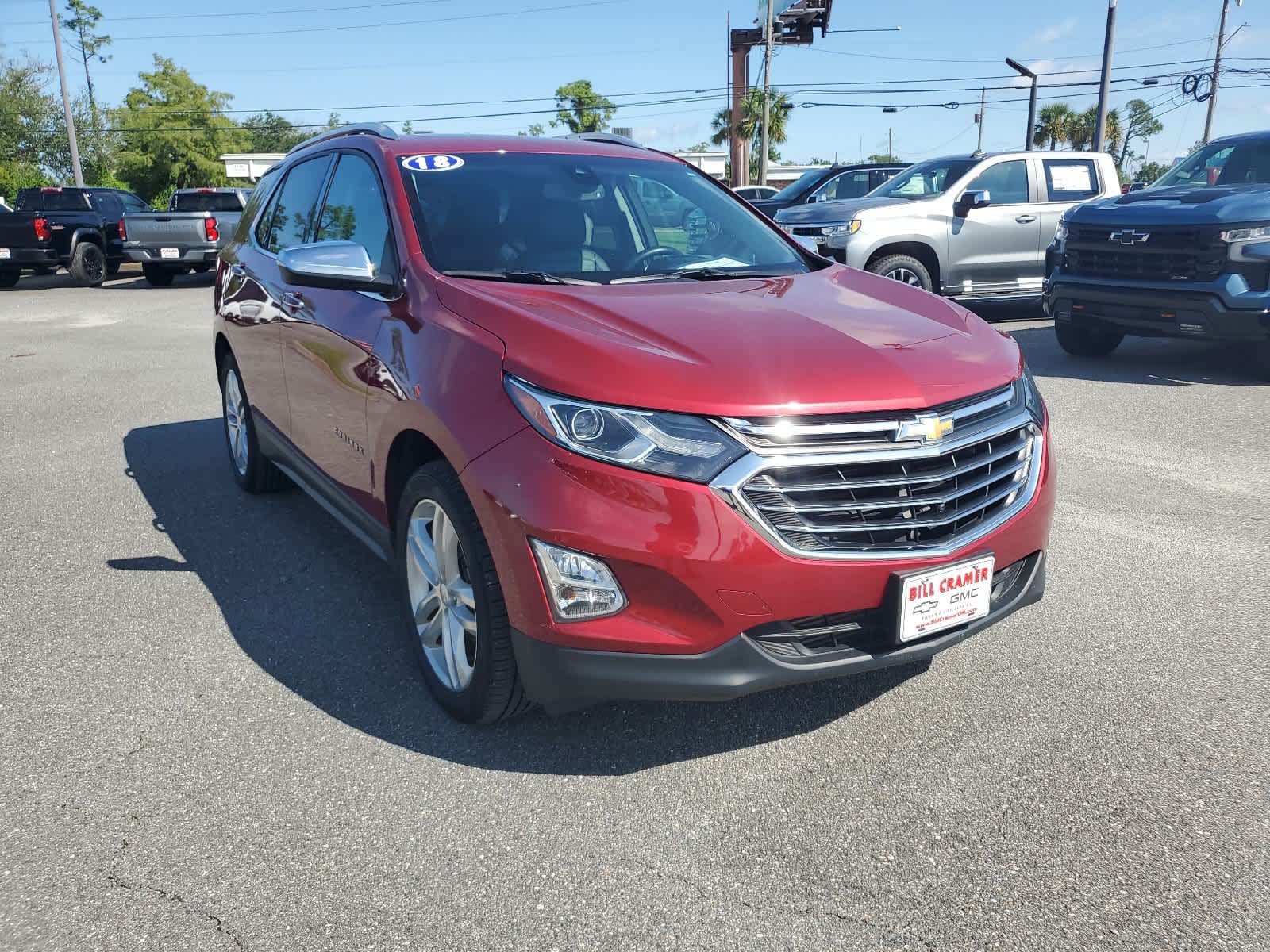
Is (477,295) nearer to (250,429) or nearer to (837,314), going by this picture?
(837,314)

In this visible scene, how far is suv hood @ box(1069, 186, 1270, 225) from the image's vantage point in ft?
26.2

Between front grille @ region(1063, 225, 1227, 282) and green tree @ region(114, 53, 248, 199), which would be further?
green tree @ region(114, 53, 248, 199)

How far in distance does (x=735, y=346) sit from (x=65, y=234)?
19.9 metres

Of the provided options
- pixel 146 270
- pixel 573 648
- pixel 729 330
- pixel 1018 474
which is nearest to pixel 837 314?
pixel 729 330

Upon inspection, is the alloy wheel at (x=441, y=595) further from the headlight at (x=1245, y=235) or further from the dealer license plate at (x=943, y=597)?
the headlight at (x=1245, y=235)

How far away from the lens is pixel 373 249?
148 inches

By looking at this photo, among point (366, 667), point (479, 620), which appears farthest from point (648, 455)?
point (366, 667)

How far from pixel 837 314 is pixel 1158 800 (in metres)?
1.64

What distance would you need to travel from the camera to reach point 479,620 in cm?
290

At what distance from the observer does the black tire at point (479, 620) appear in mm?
2840

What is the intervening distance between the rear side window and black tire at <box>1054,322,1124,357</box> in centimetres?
307

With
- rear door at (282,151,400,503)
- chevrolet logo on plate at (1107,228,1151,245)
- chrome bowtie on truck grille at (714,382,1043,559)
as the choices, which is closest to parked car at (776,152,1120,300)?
chevrolet logo on plate at (1107,228,1151,245)

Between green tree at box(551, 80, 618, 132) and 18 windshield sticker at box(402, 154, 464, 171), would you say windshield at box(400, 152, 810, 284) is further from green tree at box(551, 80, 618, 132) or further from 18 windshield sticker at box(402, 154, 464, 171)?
green tree at box(551, 80, 618, 132)

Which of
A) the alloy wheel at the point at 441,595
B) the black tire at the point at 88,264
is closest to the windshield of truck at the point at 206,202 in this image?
the black tire at the point at 88,264
